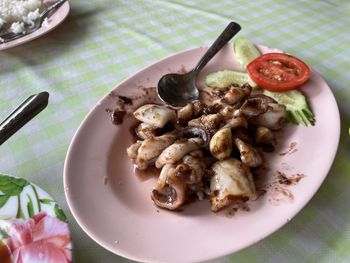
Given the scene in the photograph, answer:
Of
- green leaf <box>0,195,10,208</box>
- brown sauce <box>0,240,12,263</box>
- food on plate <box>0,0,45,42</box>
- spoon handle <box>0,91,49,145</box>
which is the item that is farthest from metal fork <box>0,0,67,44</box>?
brown sauce <box>0,240,12,263</box>

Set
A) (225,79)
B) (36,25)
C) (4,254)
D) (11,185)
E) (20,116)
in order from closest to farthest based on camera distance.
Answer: (4,254), (11,185), (20,116), (225,79), (36,25)

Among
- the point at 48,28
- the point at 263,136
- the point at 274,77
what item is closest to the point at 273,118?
the point at 263,136

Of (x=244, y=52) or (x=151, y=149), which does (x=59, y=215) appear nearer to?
(x=151, y=149)

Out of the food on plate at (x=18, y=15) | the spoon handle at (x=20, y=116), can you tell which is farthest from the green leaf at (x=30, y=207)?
the food on plate at (x=18, y=15)

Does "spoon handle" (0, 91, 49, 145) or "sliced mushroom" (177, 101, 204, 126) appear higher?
"spoon handle" (0, 91, 49, 145)

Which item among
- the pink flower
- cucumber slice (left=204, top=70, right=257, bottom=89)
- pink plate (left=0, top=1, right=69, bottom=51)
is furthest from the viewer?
pink plate (left=0, top=1, right=69, bottom=51)

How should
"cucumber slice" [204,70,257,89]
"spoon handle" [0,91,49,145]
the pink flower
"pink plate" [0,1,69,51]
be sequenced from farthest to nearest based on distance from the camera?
"pink plate" [0,1,69,51] < "cucumber slice" [204,70,257,89] < "spoon handle" [0,91,49,145] < the pink flower

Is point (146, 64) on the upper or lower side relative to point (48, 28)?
lower

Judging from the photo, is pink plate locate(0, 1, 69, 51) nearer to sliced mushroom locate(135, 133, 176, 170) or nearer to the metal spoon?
the metal spoon
